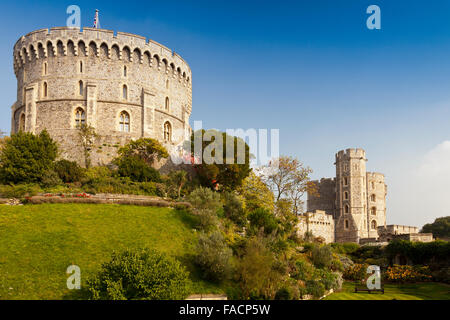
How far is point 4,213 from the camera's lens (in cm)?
2220

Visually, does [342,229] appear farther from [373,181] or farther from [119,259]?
[119,259]

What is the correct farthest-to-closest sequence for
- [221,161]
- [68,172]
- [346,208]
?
[346,208] < [221,161] < [68,172]

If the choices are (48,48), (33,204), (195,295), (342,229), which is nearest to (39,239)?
(33,204)

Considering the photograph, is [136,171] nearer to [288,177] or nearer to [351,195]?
[288,177]

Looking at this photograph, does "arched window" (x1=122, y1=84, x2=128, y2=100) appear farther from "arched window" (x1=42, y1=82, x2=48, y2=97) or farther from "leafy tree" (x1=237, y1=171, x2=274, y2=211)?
"leafy tree" (x1=237, y1=171, x2=274, y2=211)

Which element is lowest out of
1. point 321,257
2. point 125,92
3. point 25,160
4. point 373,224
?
point 373,224

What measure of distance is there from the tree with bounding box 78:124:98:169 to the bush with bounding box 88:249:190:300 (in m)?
25.3

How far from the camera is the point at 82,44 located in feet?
137

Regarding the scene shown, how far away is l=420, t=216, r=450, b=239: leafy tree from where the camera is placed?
241ft

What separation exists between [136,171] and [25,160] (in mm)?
8988

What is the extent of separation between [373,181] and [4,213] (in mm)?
60432

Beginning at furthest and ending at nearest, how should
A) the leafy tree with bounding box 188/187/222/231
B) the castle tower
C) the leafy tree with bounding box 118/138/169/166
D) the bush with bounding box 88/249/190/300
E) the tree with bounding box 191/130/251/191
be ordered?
the castle tower < the leafy tree with bounding box 118/138/169/166 < the tree with bounding box 191/130/251/191 < the leafy tree with bounding box 188/187/222/231 < the bush with bounding box 88/249/190/300

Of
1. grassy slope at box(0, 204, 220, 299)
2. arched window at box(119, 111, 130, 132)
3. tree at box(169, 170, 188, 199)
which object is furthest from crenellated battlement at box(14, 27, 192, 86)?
grassy slope at box(0, 204, 220, 299)

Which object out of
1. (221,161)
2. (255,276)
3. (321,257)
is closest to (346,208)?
(221,161)
